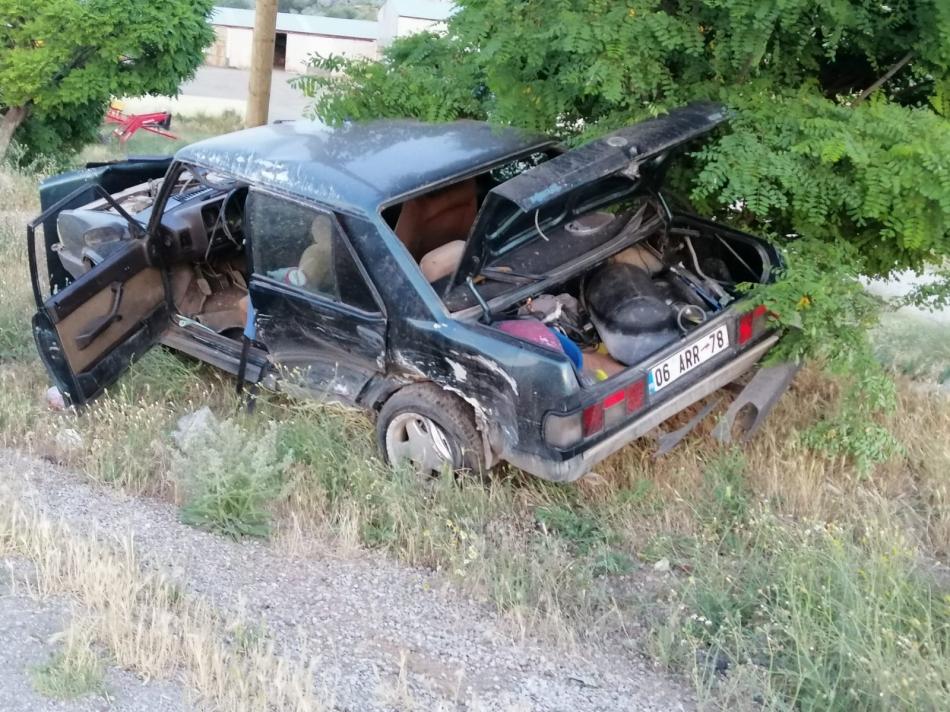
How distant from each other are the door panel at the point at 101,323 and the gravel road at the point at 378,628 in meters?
1.04

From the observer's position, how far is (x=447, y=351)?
14.6 ft

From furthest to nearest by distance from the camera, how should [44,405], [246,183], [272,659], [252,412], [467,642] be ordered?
[44,405] < [252,412] < [246,183] < [467,642] < [272,659]

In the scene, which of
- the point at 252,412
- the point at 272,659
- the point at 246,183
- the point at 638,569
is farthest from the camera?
the point at 252,412

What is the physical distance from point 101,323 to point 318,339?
1.37m

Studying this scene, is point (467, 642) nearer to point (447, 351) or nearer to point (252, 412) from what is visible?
point (447, 351)

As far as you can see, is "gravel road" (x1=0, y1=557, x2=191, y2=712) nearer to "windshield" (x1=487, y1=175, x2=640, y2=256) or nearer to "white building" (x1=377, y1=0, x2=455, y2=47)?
"windshield" (x1=487, y1=175, x2=640, y2=256)

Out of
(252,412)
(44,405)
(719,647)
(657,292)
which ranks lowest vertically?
(44,405)

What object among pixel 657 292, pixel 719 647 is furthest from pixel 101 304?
pixel 719 647

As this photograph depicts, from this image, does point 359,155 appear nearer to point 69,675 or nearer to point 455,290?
point 455,290

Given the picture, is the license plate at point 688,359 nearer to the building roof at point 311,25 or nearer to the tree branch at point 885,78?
the tree branch at point 885,78

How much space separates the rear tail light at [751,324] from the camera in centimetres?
489

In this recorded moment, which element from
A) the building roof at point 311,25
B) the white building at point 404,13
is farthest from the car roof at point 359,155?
the building roof at point 311,25

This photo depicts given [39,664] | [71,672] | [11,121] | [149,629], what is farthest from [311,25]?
[71,672]

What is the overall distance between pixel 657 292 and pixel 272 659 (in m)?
2.90
